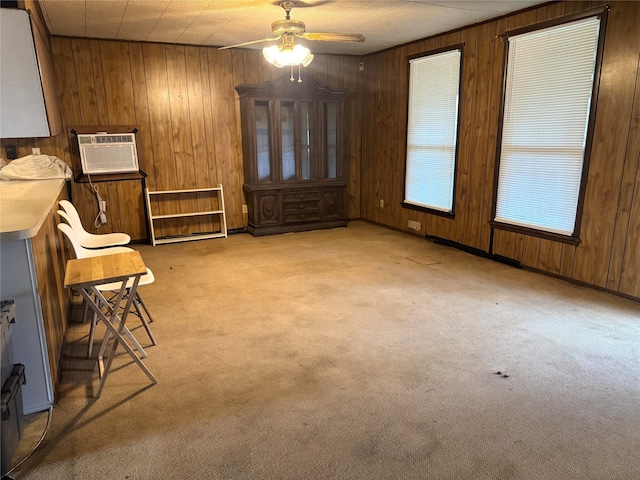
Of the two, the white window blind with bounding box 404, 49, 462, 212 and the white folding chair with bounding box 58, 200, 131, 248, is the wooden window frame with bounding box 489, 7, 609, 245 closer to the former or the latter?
the white window blind with bounding box 404, 49, 462, 212

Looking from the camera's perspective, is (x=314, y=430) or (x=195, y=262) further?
(x=195, y=262)

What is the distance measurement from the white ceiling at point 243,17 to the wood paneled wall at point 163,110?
0.83 feet

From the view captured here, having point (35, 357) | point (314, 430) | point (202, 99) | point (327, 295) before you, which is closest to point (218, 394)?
point (314, 430)

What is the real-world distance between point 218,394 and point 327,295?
1.52 m

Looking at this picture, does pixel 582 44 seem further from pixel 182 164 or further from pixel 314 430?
pixel 182 164

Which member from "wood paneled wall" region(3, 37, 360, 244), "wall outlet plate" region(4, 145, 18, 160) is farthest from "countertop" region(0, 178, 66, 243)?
"wood paneled wall" region(3, 37, 360, 244)

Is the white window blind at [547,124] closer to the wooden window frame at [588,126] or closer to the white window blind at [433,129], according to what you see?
the wooden window frame at [588,126]

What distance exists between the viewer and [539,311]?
333cm

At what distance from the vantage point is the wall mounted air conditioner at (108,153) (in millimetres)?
5043

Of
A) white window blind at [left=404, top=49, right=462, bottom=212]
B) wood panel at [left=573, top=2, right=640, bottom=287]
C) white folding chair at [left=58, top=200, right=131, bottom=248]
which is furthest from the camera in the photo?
white window blind at [left=404, top=49, right=462, bottom=212]

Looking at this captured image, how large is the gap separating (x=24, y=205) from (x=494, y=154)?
4.02m

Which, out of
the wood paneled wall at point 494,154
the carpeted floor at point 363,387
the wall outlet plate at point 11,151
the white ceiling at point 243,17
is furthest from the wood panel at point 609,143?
the wall outlet plate at point 11,151

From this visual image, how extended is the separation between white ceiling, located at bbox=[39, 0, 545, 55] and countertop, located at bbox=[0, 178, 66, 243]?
1.46 m

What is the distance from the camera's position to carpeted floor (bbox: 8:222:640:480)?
184 cm
